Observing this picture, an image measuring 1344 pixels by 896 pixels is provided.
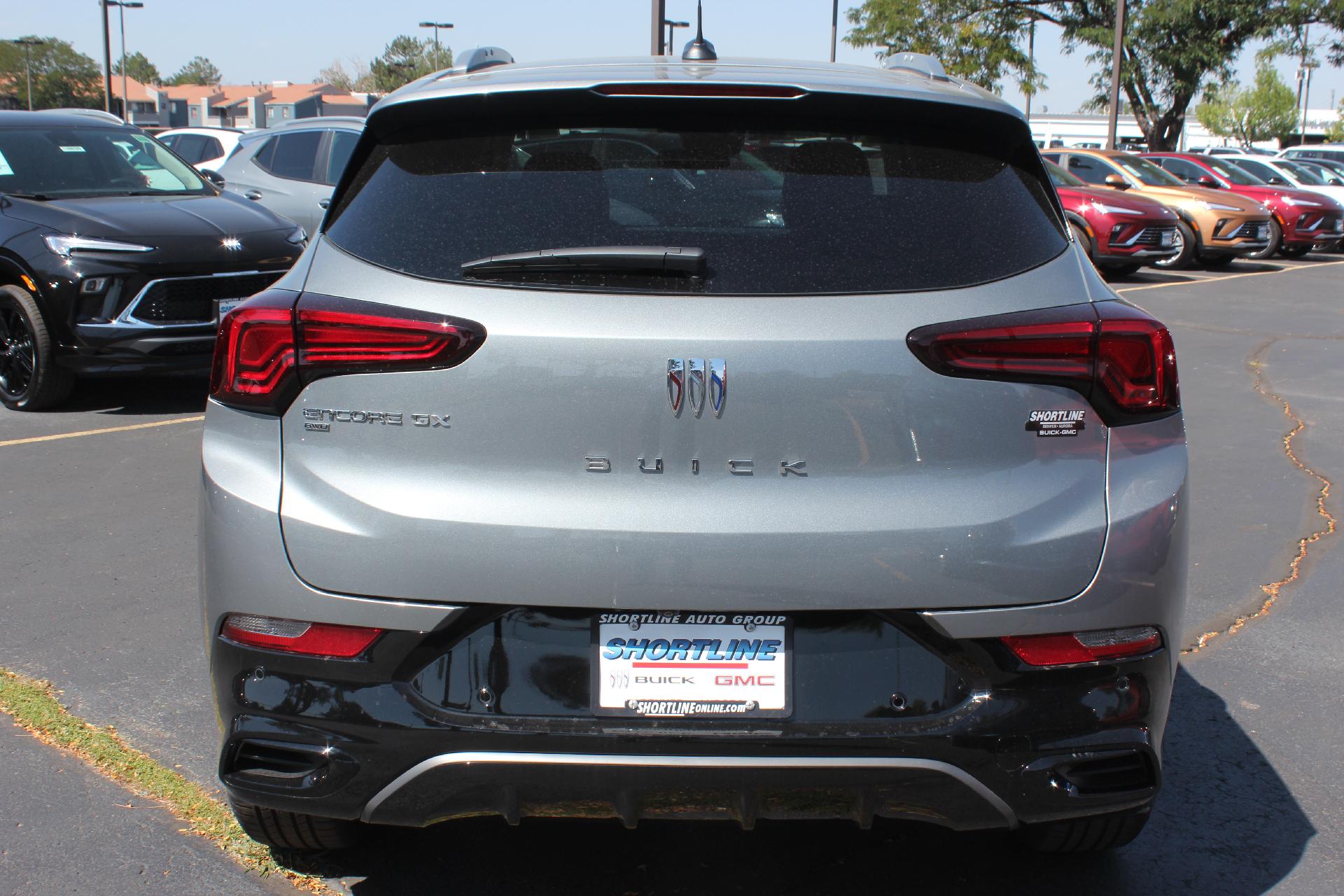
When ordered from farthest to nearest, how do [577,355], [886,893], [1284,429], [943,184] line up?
[1284,429] < [886,893] < [943,184] < [577,355]

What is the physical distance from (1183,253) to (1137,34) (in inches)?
913

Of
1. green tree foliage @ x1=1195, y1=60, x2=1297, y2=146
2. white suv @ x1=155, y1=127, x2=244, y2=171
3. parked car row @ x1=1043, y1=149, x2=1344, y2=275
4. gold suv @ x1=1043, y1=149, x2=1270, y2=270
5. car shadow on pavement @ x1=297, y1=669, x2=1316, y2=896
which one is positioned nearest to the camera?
car shadow on pavement @ x1=297, y1=669, x2=1316, y2=896

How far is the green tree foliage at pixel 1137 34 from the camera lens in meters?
39.2

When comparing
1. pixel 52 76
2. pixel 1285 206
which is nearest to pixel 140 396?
pixel 1285 206

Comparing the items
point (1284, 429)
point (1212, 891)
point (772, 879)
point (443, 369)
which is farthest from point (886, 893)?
point (1284, 429)

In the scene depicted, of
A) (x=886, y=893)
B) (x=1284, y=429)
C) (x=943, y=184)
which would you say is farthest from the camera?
(x=1284, y=429)

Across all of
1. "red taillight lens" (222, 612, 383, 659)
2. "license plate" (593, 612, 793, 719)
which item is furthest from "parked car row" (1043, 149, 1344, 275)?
"red taillight lens" (222, 612, 383, 659)

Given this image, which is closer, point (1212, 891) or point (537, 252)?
point (537, 252)

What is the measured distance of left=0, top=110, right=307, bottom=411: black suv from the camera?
764 centimetres

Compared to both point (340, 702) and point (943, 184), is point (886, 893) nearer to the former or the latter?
point (340, 702)

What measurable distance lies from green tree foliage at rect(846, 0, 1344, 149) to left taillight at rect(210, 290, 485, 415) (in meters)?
40.9

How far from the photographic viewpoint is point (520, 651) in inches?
89.9

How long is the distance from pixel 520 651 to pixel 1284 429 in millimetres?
7337

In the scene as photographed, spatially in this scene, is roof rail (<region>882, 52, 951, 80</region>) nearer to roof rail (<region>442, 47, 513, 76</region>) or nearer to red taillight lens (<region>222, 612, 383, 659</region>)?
roof rail (<region>442, 47, 513, 76</region>)
